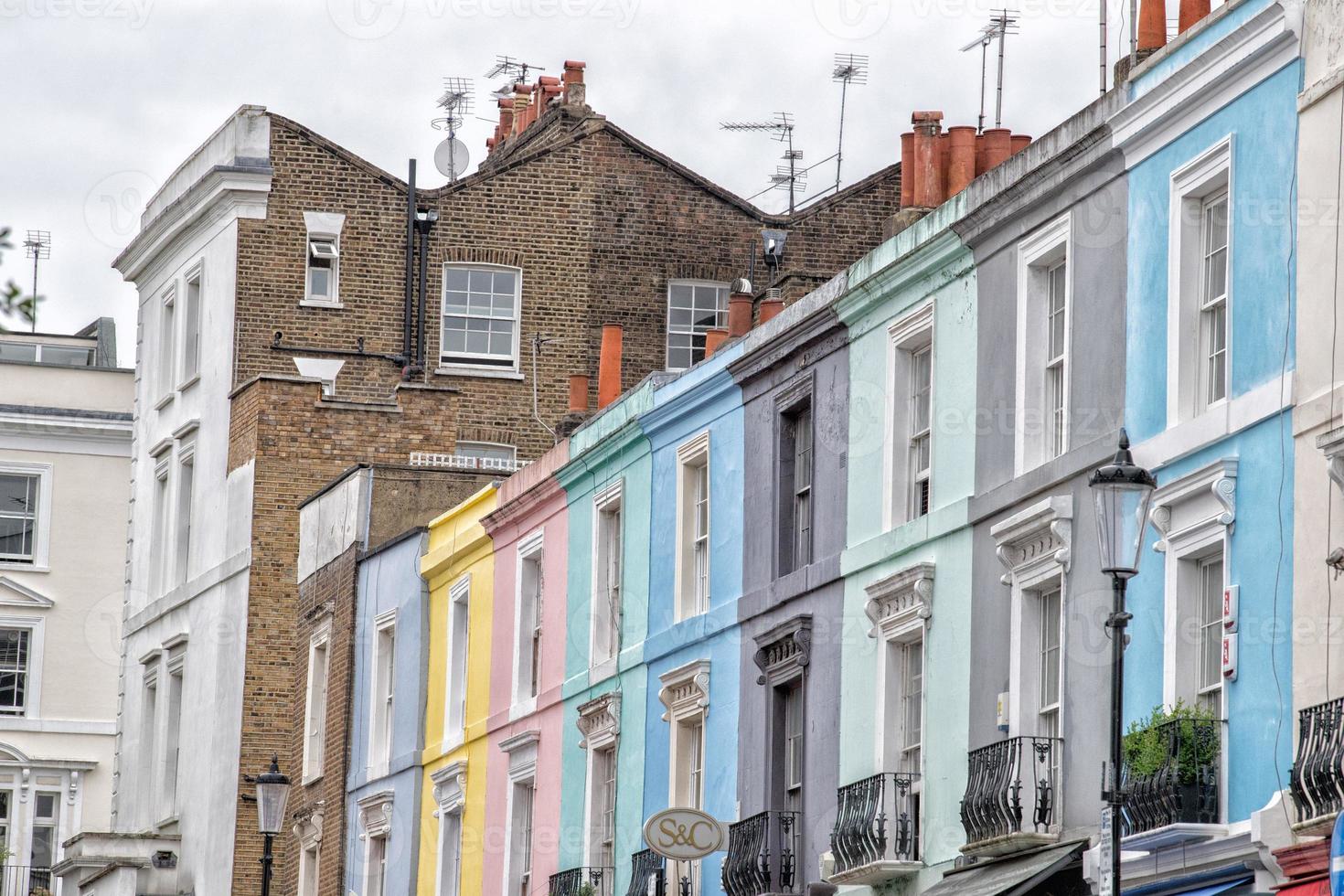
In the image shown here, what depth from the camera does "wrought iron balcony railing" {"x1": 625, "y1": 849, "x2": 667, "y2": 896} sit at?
26.7m

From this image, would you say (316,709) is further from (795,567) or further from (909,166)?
(909,166)

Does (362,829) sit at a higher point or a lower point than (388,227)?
lower

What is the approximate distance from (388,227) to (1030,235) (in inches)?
872

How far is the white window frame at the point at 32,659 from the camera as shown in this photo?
5388 cm

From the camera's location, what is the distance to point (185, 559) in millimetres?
44406

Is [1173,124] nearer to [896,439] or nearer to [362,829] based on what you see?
[896,439]

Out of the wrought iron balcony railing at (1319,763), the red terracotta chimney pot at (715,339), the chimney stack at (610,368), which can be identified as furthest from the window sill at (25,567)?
the wrought iron balcony railing at (1319,763)

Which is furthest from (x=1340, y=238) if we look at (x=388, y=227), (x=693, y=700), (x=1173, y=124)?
(x=388, y=227)

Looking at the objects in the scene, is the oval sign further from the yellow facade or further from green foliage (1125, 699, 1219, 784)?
the yellow facade

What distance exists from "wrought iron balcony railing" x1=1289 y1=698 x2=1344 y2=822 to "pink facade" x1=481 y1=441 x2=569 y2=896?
1464 centimetres

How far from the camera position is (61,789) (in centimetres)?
5391

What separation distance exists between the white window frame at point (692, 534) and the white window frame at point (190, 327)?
17.7 m

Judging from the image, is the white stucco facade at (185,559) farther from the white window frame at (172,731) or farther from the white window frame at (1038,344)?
the white window frame at (1038,344)

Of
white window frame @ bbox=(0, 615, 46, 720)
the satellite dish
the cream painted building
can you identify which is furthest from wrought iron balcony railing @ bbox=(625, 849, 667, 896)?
white window frame @ bbox=(0, 615, 46, 720)
